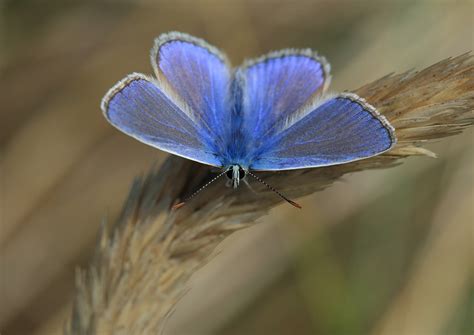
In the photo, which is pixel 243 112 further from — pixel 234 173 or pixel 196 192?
pixel 196 192

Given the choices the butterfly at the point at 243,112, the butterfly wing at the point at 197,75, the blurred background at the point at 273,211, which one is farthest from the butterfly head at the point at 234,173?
the blurred background at the point at 273,211

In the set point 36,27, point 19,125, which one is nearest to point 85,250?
point 19,125

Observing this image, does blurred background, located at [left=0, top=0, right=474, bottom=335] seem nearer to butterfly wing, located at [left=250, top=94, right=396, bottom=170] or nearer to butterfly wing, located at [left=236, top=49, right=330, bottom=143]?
butterfly wing, located at [left=236, top=49, right=330, bottom=143]

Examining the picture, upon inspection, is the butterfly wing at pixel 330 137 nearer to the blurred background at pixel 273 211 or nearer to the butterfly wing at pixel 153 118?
the butterfly wing at pixel 153 118

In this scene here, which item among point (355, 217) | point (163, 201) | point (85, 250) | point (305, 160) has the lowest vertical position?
point (85, 250)

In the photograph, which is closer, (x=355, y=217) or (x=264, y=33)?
(x=355, y=217)

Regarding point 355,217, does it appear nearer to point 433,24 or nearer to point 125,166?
point 433,24
